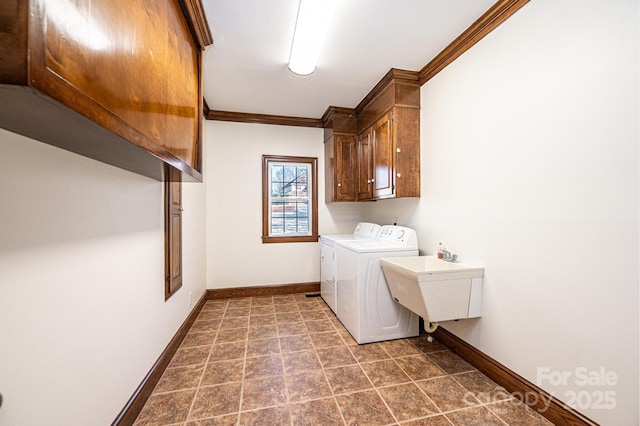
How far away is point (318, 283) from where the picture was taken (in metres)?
3.90

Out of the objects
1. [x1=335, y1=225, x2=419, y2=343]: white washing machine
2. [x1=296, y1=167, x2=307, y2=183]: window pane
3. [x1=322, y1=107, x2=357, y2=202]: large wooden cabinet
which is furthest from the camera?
[x1=296, y1=167, x2=307, y2=183]: window pane

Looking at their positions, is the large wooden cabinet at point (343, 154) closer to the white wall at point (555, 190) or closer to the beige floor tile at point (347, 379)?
the white wall at point (555, 190)

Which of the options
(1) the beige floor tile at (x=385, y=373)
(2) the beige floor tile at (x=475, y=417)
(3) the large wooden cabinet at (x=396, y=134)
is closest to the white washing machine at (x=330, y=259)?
(3) the large wooden cabinet at (x=396, y=134)

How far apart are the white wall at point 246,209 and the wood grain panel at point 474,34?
189 centimetres

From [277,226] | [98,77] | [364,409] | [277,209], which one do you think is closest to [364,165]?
[277,209]

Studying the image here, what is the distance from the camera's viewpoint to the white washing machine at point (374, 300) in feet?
7.86

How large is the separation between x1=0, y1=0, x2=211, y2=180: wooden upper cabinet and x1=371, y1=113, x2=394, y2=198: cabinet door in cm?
192

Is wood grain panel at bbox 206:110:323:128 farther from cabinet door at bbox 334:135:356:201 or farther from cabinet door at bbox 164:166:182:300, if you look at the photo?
cabinet door at bbox 164:166:182:300

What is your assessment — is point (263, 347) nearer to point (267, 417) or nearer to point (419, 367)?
point (267, 417)

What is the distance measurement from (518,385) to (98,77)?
2532 millimetres

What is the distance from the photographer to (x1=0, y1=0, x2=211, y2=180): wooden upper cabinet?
47 cm

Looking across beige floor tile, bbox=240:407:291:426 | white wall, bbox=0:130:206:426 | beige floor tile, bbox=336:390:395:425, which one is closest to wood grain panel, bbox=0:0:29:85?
white wall, bbox=0:130:206:426

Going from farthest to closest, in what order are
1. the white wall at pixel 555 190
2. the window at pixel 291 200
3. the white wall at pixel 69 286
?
the window at pixel 291 200 → the white wall at pixel 555 190 → the white wall at pixel 69 286

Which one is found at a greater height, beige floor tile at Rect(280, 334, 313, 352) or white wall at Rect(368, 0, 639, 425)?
white wall at Rect(368, 0, 639, 425)
